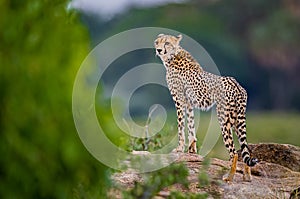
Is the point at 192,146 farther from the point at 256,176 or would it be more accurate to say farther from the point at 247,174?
the point at 247,174

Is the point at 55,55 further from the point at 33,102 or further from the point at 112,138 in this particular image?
the point at 112,138

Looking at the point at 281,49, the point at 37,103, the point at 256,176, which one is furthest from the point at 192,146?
the point at 281,49

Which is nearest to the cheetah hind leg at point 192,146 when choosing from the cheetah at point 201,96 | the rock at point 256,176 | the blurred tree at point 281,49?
the cheetah at point 201,96

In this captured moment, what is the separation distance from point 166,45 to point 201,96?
0.64 m

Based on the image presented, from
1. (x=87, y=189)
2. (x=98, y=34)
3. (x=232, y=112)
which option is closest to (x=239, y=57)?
(x=98, y=34)

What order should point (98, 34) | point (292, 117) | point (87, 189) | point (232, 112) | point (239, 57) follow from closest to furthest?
point (87, 189) → point (232, 112) → point (292, 117) → point (239, 57) → point (98, 34)

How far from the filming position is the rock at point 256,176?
6766mm

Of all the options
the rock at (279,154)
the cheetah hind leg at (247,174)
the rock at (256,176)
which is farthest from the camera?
the rock at (279,154)

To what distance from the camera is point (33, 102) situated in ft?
12.0

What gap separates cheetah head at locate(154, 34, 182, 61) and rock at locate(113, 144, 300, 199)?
3.96ft

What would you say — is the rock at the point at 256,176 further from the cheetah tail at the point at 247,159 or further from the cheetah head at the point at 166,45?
the cheetah head at the point at 166,45

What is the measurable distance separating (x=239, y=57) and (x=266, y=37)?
1.33 meters

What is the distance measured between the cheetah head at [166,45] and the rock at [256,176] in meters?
1.21

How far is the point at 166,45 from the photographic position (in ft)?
27.1
